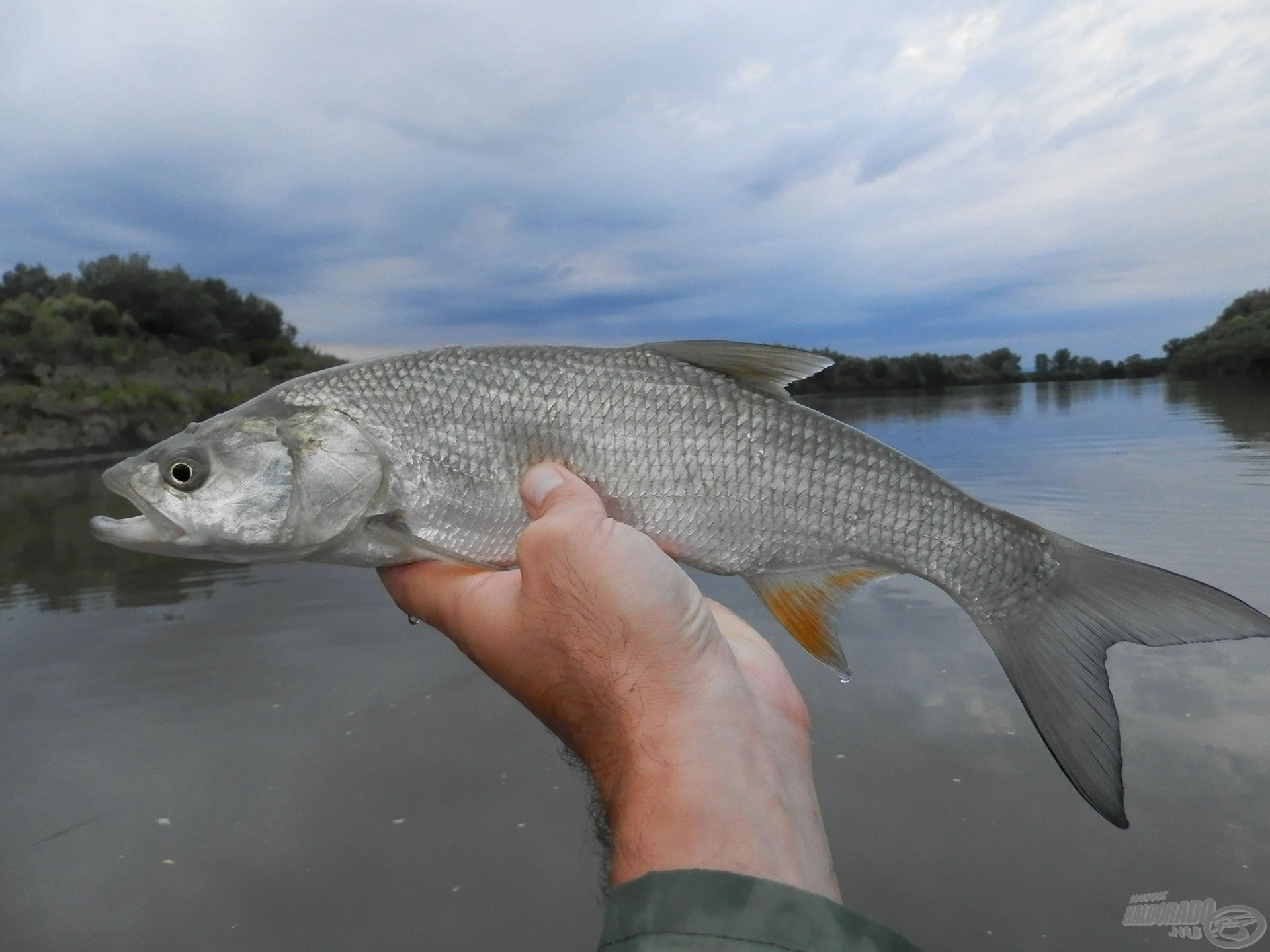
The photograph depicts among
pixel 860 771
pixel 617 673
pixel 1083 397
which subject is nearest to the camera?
pixel 617 673

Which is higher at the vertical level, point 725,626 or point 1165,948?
point 725,626

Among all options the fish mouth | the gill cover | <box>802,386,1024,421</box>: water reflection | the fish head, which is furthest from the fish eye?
<box>802,386,1024,421</box>: water reflection

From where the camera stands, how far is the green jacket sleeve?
4.27 ft

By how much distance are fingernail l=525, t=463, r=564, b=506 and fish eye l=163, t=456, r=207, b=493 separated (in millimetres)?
1144

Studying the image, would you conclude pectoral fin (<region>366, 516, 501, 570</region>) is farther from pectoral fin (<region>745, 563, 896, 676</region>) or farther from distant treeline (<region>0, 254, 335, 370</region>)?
distant treeline (<region>0, 254, 335, 370</region>)

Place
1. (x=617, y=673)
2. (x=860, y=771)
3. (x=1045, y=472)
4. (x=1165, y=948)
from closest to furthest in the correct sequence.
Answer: (x=617, y=673) < (x=1165, y=948) < (x=860, y=771) < (x=1045, y=472)

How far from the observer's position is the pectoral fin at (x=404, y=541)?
2.80 m

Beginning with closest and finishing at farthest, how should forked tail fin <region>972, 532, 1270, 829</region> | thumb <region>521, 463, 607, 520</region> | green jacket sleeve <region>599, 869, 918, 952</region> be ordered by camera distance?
green jacket sleeve <region>599, 869, 918, 952</region>
forked tail fin <region>972, 532, 1270, 829</region>
thumb <region>521, 463, 607, 520</region>

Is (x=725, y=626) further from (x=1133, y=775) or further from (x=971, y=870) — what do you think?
(x=1133, y=775)

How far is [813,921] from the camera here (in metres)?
1.33

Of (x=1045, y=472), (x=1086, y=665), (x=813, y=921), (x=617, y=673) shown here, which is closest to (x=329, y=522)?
(x=617, y=673)

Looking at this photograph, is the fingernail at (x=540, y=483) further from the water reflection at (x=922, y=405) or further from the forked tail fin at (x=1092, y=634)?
the water reflection at (x=922, y=405)

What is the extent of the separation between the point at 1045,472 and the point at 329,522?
22934 millimetres

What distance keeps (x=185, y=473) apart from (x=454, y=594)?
1027 millimetres
